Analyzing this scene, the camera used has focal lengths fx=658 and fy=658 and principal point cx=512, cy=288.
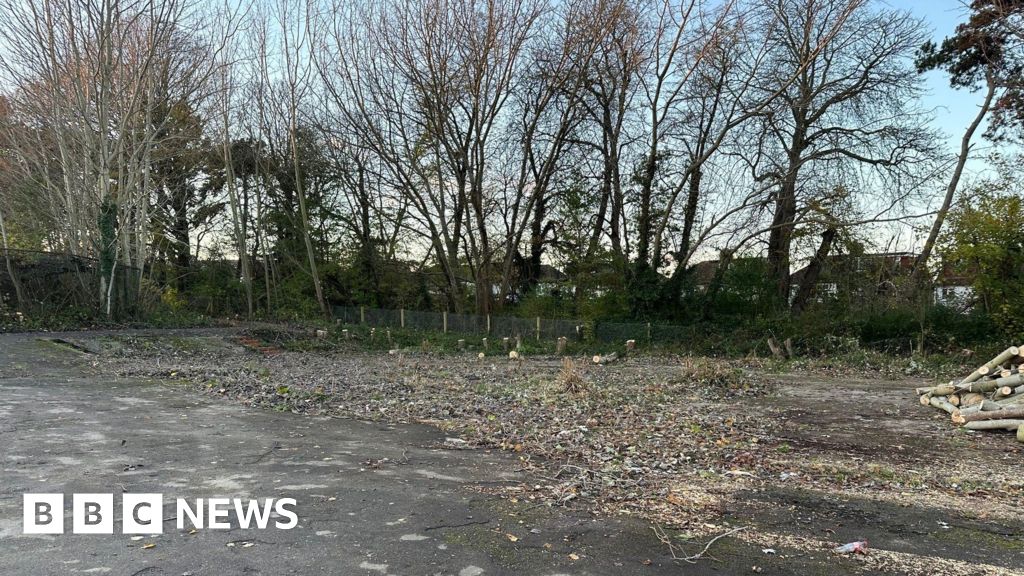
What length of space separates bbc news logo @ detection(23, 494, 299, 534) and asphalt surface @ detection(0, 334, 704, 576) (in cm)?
7

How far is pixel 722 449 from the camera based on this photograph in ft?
21.6

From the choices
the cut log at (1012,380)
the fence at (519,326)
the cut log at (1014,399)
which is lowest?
the cut log at (1014,399)

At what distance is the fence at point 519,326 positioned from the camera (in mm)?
21141

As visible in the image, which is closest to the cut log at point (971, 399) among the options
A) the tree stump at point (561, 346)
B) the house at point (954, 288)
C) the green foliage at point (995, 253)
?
the green foliage at point (995, 253)

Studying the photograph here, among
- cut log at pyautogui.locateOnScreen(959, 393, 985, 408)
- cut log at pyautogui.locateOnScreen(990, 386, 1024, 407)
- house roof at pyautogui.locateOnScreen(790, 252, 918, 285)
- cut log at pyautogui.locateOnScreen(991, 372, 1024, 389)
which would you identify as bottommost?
cut log at pyautogui.locateOnScreen(959, 393, 985, 408)

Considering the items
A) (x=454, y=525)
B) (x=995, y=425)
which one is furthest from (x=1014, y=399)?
(x=454, y=525)

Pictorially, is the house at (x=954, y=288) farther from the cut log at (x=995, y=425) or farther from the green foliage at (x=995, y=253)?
the cut log at (x=995, y=425)

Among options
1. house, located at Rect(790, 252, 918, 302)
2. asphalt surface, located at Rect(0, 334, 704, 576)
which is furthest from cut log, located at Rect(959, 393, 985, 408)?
house, located at Rect(790, 252, 918, 302)

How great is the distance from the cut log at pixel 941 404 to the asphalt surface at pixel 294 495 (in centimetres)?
678

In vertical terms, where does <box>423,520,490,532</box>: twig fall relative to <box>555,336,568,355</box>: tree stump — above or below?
below

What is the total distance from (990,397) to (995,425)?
4.21 feet

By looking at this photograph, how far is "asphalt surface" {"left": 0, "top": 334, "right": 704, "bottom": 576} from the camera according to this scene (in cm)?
351

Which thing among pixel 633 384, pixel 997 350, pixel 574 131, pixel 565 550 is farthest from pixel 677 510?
pixel 574 131

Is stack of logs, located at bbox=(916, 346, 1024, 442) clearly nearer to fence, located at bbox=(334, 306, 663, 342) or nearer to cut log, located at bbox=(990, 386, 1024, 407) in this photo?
cut log, located at bbox=(990, 386, 1024, 407)
